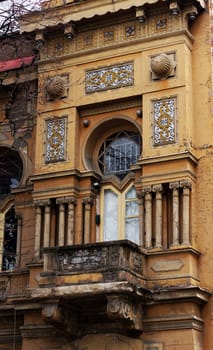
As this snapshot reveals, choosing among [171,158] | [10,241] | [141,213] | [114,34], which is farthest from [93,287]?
[114,34]

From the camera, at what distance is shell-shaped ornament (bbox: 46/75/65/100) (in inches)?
767

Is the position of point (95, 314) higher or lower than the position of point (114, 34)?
lower

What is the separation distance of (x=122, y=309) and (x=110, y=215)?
316 cm

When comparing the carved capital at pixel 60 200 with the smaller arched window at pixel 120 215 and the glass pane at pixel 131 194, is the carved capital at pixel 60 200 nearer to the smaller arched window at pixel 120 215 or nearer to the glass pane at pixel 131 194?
the smaller arched window at pixel 120 215

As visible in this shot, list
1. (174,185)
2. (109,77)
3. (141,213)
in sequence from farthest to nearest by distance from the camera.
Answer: (109,77), (141,213), (174,185)

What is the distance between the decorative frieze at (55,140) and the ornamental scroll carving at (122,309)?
13.5 feet

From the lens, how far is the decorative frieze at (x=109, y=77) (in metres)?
18.9

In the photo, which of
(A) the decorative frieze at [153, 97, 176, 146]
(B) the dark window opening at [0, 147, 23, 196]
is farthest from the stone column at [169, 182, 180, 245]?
(B) the dark window opening at [0, 147, 23, 196]

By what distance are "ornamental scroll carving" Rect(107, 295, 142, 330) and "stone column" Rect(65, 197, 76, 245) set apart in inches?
96.1

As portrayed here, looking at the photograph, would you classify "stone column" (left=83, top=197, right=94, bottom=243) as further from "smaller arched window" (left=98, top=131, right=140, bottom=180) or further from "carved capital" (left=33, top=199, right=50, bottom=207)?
"smaller arched window" (left=98, top=131, right=140, bottom=180)

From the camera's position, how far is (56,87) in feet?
63.9

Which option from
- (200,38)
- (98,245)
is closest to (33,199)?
(98,245)

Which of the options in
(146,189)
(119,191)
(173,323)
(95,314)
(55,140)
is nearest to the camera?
(173,323)

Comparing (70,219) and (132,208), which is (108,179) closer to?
(132,208)
